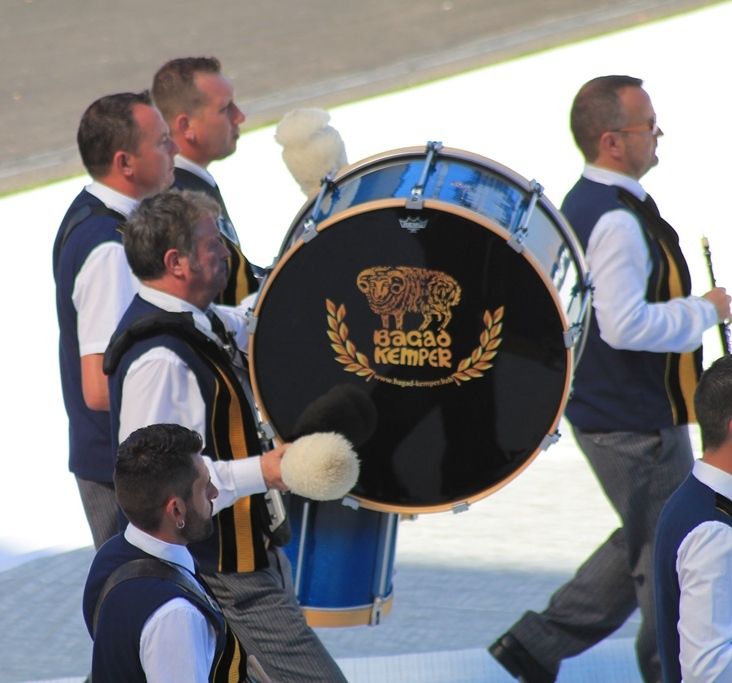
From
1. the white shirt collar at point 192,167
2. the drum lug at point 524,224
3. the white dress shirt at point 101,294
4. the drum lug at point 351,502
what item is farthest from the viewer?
the white shirt collar at point 192,167

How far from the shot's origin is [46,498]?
634cm

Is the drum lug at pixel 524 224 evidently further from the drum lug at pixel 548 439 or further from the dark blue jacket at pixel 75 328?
the dark blue jacket at pixel 75 328

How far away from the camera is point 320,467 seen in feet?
11.2

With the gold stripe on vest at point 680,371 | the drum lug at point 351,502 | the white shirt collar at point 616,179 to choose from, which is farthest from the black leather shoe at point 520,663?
the white shirt collar at point 616,179

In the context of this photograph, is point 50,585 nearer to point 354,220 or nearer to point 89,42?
point 354,220

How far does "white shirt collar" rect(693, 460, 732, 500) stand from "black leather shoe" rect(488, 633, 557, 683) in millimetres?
1832

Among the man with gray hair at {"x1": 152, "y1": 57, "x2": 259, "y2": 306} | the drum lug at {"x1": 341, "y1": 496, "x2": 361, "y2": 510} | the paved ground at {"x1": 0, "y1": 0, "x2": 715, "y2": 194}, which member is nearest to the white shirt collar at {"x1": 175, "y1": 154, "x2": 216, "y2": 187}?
the man with gray hair at {"x1": 152, "y1": 57, "x2": 259, "y2": 306}

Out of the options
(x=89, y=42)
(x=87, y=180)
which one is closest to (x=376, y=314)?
(x=87, y=180)

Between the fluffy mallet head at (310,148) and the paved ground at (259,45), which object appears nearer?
the fluffy mallet head at (310,148)

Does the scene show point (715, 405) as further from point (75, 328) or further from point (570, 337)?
point (75, 328)

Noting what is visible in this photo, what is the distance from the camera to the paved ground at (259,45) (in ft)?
36.7

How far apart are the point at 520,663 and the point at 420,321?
141 cm

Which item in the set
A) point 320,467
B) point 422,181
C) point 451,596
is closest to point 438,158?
point 422,181

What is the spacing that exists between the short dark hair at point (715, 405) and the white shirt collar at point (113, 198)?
1.79 metres
